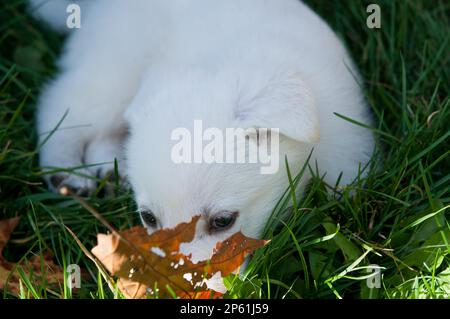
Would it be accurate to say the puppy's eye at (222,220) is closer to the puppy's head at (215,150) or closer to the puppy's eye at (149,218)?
the puppy's head at (215,150)

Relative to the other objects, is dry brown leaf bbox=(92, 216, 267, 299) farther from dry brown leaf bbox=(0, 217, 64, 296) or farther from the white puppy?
dry brown leaf bbox=(0, 217, 64, 296)

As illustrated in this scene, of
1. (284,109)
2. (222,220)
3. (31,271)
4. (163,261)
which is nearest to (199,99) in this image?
(284,109)

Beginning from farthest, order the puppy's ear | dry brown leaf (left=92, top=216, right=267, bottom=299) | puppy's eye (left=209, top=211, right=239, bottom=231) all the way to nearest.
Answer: puppy's eye (left=209, top=211, right=239, bottom=231) → the puppy's ear → dry brown leaf (left=92, top=216, right=267, bottom=299)

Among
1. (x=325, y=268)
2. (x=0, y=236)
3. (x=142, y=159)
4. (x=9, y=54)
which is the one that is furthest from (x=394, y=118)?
(x=9, y=54)

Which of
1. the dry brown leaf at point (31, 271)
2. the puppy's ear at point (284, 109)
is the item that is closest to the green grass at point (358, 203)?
the dry brown leaf at point (31, 271)

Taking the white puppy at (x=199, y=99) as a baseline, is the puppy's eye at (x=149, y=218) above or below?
below

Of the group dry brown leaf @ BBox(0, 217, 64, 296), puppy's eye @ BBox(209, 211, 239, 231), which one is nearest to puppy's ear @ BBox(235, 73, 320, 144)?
puppy's eye @ BBox(209, 211, 239, 231)
